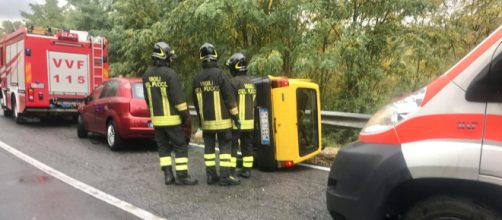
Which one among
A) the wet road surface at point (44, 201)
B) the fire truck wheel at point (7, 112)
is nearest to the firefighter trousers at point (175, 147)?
the wet road surface at point (44, 201)

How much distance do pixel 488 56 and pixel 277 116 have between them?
12.5 feet

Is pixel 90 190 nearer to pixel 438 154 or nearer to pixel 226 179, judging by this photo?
pixel 226 179

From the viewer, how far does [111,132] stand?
8219 millimetres

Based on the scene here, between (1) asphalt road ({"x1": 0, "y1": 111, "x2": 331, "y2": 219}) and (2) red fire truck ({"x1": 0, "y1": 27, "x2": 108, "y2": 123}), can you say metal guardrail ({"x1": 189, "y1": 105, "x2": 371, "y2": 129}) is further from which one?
(2) red fire truck ({"x1": 0, "y1": 27, "x2": 108, "y2": 123})

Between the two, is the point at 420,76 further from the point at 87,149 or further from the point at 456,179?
the point at 456,179

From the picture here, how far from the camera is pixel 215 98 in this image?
5465 mm

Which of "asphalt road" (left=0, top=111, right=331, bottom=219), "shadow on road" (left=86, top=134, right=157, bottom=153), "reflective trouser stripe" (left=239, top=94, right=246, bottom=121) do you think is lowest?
"asphalt road" (left=0, top=111, right=331, bottom=219)

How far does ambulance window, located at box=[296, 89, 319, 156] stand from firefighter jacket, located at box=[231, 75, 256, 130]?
2.55 ft

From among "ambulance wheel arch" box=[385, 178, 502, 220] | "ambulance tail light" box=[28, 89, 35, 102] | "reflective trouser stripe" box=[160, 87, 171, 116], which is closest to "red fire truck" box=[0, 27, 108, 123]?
"ambulance tail light" box=[28, 89, 35, 102]

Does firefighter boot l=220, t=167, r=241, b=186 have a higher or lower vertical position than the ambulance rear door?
lower

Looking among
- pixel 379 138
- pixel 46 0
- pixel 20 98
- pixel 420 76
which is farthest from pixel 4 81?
pixel 46 0

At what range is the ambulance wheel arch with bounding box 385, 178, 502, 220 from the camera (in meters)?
2.41

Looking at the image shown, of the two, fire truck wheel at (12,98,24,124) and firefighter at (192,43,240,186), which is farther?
fire truck wheel at (12,98,24,124)

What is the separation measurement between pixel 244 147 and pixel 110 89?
12.9 ft
